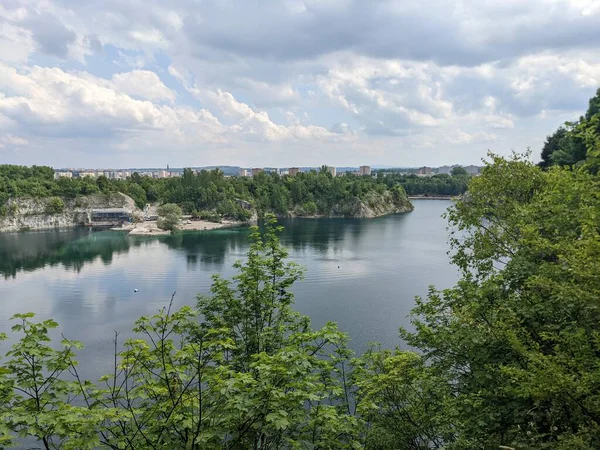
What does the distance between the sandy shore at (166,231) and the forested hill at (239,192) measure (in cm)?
278

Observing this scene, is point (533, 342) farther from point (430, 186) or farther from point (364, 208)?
point (430, 186)

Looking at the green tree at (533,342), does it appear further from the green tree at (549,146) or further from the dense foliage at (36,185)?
the dense foliage at (36,185)

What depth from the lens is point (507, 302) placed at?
5586 millimetres

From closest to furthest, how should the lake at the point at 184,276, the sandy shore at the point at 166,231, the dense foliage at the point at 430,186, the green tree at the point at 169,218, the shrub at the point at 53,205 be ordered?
the lake at the point at 184,276, the sandy shore at the point at 166,231, the green tree at the point at 169,218, the shrub at the point at 53,205, the dense foliage at the point at 430,186

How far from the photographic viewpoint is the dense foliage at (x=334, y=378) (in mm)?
3111

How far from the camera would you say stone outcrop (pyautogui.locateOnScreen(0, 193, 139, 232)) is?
6176cm

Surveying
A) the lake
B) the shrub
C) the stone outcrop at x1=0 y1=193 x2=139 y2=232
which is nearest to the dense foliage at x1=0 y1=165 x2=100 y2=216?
the shrub

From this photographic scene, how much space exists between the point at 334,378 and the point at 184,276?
25.8 meters

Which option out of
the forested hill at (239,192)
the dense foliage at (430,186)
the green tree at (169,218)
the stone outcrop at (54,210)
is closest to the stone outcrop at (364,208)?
the forested hill at (239,192)

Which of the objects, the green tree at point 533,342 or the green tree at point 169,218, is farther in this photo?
the green tree at point 169,218

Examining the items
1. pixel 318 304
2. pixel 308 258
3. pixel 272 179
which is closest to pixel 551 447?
pixel 318 304

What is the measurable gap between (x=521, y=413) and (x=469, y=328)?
4.69ft

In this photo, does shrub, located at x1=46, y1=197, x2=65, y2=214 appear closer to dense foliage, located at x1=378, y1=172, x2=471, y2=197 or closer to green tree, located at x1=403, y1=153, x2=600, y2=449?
green tree, located at x1=403, y1=153, x2=600, y2=449

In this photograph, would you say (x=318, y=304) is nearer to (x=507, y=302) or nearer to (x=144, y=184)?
(x=507, y=302)
